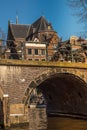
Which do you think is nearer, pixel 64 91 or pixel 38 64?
pixel 38 64

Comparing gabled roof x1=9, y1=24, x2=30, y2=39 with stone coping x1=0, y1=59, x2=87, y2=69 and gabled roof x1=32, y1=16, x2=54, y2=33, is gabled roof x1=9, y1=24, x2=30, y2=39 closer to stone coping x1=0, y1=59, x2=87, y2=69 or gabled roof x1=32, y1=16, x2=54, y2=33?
gabled roof x1=32, y1=16, x2=54, y2=33

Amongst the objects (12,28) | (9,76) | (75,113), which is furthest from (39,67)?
(12,28)

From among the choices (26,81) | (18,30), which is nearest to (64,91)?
(26,81)

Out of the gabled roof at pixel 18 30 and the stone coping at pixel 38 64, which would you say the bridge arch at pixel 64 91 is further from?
the gabled roof at pixel 18 30

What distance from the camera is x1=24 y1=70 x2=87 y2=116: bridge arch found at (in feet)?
54.9

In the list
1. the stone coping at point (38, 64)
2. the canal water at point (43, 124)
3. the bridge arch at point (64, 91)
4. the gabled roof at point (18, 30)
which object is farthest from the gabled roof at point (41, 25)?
the stone coping at point (38, 64)

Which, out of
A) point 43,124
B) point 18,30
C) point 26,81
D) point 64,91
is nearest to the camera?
point 26,81

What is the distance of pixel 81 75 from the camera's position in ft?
56.3

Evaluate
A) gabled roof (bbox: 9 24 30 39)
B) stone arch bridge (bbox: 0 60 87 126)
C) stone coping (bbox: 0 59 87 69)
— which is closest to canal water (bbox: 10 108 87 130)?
stone arch bridge (bbox: 0 60 87 126)

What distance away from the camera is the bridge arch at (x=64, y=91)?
16734 mm

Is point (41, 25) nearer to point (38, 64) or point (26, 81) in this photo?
point (38, 64)

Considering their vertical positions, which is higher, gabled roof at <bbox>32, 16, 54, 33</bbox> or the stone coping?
gabled roof at <bbox>32, 16, 54, 33</bbox>

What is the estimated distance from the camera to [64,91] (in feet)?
68.8

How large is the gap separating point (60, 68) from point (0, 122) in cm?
473
